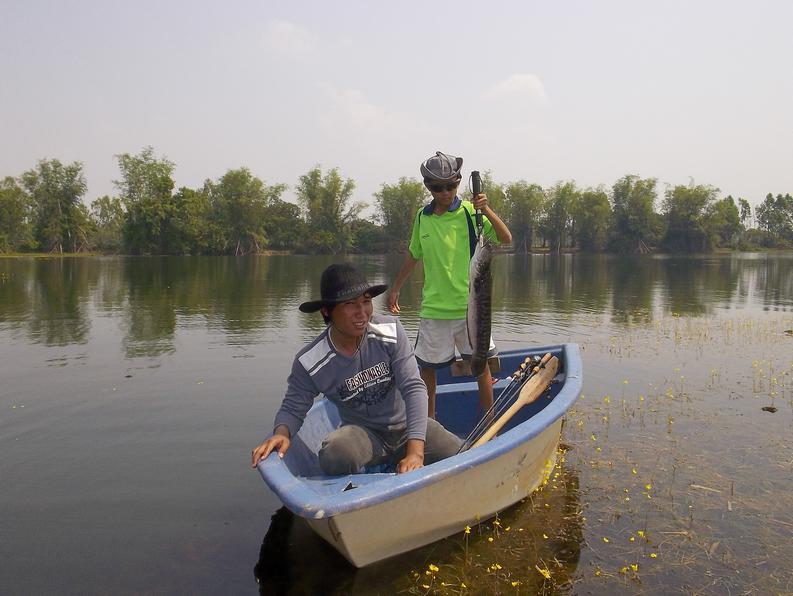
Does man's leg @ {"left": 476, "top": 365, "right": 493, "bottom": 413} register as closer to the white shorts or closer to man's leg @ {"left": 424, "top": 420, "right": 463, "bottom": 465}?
the white shorts

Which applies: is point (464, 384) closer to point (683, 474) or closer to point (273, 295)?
point (683, 474)

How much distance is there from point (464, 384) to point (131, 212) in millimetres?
85771

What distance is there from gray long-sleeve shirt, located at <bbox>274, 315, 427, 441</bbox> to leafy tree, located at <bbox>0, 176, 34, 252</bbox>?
301 ft

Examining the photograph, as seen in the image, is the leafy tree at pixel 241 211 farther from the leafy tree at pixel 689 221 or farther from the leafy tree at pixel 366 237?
the leafy tree at pixel 689 221

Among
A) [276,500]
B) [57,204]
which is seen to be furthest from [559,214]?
[276,500]

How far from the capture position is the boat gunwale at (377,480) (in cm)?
316

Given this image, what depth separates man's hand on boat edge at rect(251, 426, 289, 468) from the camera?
379 cm

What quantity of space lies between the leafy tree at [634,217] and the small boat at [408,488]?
338 ft

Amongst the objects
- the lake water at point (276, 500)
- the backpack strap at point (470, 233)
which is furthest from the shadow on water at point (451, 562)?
the backpack strap at point (470, 233)

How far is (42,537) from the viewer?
14.8ft

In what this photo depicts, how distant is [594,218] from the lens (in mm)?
101500

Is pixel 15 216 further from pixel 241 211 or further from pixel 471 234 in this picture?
pixel 471 234

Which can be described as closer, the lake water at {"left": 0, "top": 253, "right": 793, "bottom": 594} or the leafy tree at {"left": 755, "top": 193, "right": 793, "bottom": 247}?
the lake water at {"left": 0, "top": 253, "right": 793, "bottom": 594}

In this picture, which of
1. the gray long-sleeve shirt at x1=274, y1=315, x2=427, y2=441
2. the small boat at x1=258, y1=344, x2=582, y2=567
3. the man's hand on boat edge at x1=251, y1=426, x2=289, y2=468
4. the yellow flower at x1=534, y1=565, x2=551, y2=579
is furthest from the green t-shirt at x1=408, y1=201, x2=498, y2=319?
the yellow flower at x1=534, y1=565, x2=551, y2=579
